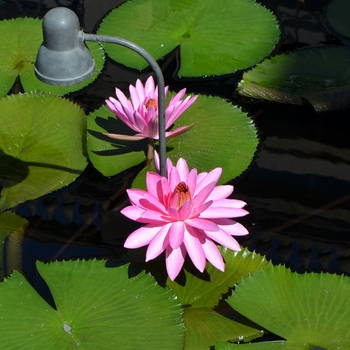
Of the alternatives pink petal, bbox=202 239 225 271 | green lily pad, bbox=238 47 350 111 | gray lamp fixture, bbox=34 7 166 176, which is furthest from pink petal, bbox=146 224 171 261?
green lily pad, bbox=238 47 350 111

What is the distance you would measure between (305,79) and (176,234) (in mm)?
1253

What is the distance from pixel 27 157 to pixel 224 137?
74cm

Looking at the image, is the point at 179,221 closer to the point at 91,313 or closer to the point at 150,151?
the point at 91,313

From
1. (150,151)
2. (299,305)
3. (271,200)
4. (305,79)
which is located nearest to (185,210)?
(299,305)

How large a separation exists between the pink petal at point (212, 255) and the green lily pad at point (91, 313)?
0.18 metres

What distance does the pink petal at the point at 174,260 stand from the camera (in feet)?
5.22

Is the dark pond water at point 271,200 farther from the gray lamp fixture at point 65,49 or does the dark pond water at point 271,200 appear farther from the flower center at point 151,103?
the gray lamp fixture at point 65,49

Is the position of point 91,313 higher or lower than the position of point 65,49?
lower

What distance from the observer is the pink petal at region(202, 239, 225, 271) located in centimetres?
160

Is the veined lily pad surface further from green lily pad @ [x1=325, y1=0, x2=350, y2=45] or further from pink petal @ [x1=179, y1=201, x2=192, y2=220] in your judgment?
green lily pad @ [x1=325, y1=0, x2=350, y2=45]

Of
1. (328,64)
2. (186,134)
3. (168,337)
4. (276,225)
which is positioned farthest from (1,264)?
(328,64)

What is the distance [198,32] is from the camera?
8.96ft

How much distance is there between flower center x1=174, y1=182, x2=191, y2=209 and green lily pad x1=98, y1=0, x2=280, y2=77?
1130mm

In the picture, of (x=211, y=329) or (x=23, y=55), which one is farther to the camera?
(x=23, y=55)
